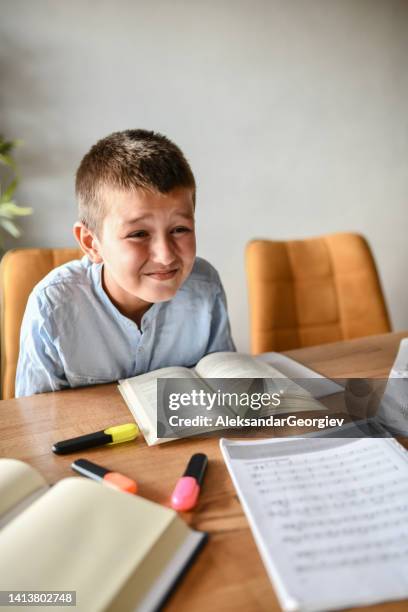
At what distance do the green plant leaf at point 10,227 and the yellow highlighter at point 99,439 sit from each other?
1120 millimetres

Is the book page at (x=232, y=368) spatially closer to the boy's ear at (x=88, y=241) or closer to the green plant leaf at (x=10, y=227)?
the boy's ear at (x=88, y=241)

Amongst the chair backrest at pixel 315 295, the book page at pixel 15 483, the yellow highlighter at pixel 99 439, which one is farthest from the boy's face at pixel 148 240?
the chair backrest at pixel 315 295

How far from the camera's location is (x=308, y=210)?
2061 millimetres

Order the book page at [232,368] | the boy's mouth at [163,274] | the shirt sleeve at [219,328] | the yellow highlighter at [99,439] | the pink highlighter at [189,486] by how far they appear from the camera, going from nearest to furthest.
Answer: the pink highlighter at [189,486] → the yellow highlighter at [99,439] → the book page at [232,368] → the boy's mouth at [163,274] → the shirt sleeve at [219,328]

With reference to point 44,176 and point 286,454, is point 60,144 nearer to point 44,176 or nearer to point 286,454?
point 44,176

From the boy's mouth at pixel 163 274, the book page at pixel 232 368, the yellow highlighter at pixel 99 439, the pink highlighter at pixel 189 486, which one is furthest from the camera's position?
the boy's mouth at pixel 163 274

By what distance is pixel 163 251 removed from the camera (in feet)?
2.45

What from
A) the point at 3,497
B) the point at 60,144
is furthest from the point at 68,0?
the point at 3,497

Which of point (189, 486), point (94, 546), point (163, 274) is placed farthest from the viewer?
point (163, 274)

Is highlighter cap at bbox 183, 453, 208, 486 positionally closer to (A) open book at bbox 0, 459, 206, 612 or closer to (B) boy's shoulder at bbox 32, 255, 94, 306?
(A) open book at bbox 0, 459, 206, 612

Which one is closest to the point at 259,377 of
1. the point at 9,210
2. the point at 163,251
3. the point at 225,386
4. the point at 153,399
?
the point at 225,386

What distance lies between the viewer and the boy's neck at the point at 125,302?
0.89m

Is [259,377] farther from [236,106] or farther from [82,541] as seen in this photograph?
[236,106]

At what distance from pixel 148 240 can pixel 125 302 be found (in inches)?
7.7
